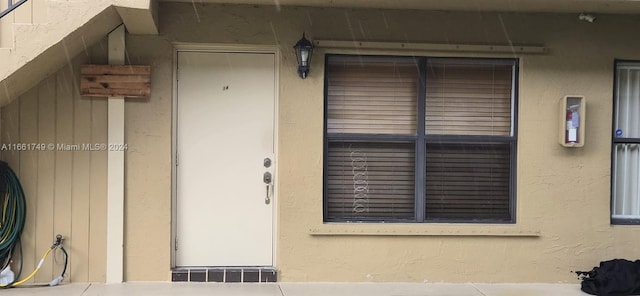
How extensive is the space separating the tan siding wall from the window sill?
7.24 ft

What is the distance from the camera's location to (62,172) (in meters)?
5.77

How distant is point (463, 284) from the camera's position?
600 centimetres

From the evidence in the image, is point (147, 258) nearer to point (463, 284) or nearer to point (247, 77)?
point (247, 77)

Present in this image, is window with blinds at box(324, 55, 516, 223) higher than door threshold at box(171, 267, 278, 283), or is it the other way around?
window with blinds at box(324, 55, 516, 223)

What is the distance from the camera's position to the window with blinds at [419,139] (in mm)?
6090

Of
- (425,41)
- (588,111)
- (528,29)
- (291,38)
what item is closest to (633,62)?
(588,111)

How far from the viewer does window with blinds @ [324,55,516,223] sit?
609 centimetres

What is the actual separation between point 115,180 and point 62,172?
534 mm

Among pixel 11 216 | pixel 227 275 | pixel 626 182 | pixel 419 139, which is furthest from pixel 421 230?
pixel 11 216

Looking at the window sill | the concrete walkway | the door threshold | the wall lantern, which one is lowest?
the concrete walkway

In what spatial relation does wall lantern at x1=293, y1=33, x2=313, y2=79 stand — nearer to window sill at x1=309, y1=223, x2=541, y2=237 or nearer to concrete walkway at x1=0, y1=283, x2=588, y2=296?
window sill at x1=309, y1=223, x2=541, y2=237

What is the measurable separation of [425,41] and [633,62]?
7.52 ft

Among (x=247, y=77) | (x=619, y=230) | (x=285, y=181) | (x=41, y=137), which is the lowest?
(x=619, y=230)

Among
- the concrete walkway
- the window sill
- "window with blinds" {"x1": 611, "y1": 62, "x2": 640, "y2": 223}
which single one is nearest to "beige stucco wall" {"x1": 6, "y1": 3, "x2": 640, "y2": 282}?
the window sill
